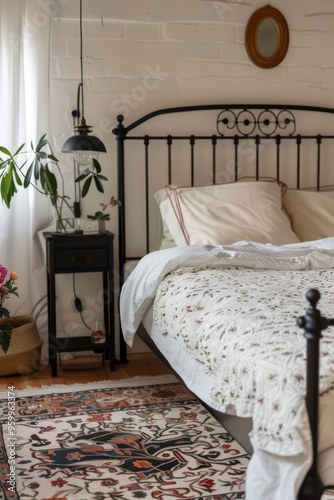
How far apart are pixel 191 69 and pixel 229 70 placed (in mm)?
224

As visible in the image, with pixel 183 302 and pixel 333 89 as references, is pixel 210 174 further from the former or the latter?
pixel 183 302

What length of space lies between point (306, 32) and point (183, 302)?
2.22 m

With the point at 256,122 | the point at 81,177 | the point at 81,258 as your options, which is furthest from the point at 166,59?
the point at 81,258

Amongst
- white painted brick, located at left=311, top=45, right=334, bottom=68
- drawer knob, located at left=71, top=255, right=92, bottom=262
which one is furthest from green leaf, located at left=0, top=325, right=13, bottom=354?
white painted brick, located at left=311, top=45, right=334, bottom=68

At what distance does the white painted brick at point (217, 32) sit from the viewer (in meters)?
3.97

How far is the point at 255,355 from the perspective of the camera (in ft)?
6.20

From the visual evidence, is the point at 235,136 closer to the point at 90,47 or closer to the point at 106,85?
the point at 106,85

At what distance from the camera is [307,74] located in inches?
163

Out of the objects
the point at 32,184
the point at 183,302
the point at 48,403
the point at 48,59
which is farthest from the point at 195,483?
the point at 48,59

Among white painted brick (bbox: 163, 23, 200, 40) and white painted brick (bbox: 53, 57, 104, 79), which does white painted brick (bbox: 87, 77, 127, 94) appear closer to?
white painted brick (bbox: 53, 57, 104, 79)

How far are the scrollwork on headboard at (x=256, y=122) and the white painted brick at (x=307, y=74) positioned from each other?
208 millimetres

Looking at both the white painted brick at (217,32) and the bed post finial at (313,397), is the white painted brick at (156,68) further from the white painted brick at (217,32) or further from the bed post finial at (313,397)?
the bed post finial at (313,397)

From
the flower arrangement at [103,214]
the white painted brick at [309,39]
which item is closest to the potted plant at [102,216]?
the flower arrangement at [103,214]

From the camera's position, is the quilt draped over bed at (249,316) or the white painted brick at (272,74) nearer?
the quilt draped over bed at (249,316)
